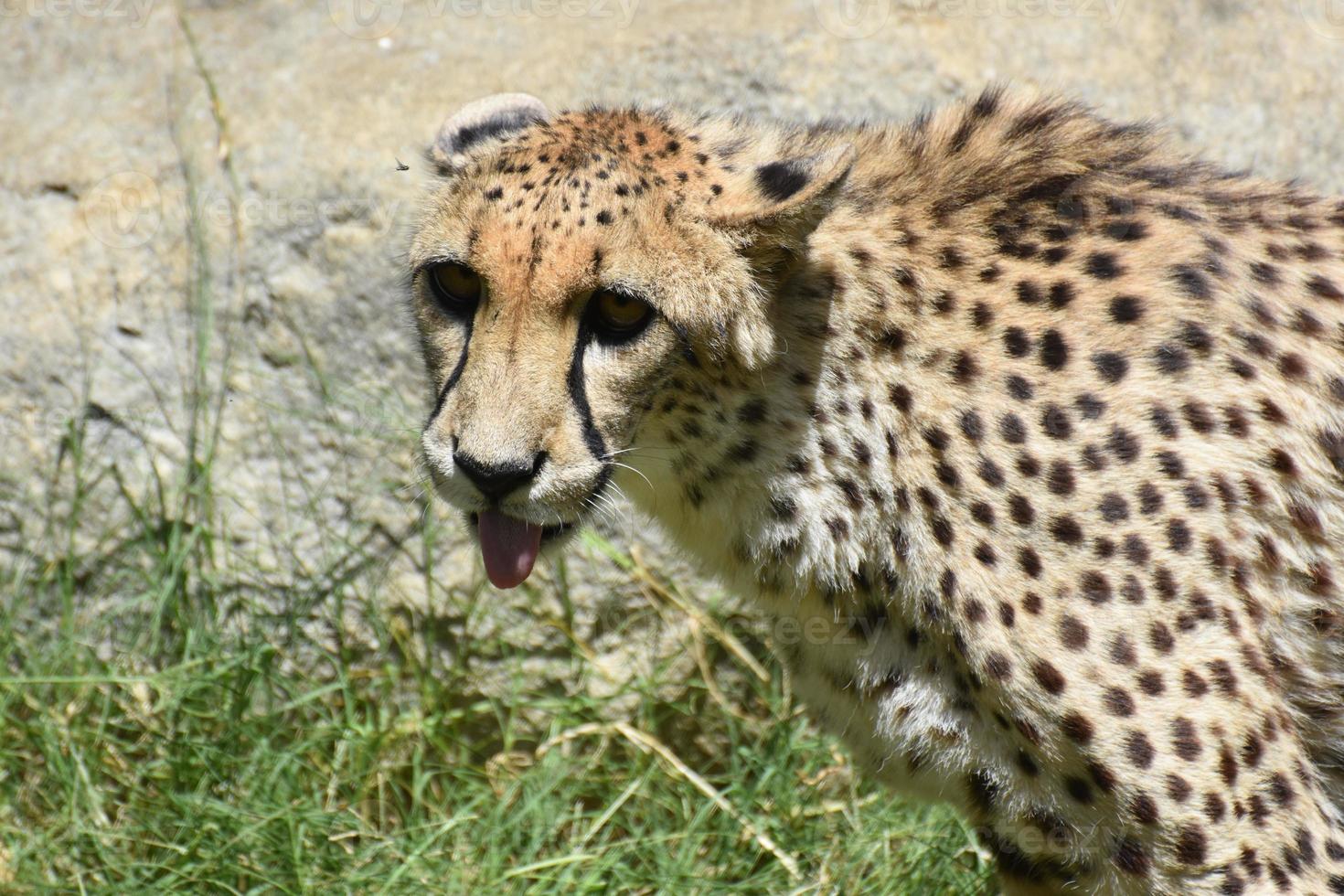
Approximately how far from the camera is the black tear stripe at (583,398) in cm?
257

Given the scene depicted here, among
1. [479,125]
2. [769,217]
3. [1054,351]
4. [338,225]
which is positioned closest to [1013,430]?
[1054,351]

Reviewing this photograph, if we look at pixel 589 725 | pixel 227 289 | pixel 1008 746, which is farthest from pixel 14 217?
pixel 1008 746

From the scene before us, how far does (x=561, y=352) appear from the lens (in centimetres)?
255

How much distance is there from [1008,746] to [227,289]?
2.64 m

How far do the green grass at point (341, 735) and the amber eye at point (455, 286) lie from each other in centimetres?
139

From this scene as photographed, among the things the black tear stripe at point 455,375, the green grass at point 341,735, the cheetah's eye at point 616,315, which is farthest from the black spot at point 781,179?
the green grass at point 341,735

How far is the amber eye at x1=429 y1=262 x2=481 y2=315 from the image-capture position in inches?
105

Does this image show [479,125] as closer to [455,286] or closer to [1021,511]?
[455,286]

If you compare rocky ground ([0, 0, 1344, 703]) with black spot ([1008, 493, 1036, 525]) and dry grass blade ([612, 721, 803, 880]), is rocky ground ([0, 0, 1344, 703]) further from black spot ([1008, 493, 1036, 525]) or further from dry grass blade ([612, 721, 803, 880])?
black spot ([1008, 493, 1036, 525])

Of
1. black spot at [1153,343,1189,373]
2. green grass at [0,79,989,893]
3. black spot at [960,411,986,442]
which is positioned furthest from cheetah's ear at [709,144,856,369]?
green grass at [0,79,989,893]

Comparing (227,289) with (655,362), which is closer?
(655,362)

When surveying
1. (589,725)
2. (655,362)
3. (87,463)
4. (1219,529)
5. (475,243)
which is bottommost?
(589,725)

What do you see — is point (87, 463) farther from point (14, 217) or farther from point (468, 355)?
point (468, 355)

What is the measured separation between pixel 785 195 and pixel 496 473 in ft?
2.38
